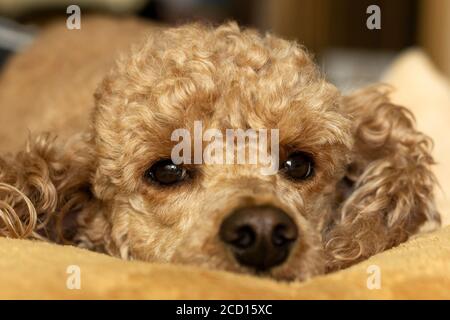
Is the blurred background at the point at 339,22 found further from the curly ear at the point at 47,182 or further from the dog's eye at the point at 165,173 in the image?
the dog's eye at the point at 165,173

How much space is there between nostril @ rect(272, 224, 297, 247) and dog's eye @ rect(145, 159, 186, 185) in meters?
0.31

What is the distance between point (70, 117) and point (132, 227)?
0.79 m

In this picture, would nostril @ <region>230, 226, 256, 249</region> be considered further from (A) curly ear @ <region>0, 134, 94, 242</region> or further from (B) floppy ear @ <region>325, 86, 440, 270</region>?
(A) curly ear @ <region>0, 134, 94, 242</region>

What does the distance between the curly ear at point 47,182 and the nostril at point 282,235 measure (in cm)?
55

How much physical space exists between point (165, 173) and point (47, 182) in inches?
11.1

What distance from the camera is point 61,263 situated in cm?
110

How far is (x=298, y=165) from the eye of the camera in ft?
4.73

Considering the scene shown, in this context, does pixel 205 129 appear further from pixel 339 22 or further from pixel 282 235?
pixel 339 22

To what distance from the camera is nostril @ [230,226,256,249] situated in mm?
1125

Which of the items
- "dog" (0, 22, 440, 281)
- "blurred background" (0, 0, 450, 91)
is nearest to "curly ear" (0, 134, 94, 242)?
"dog" (0, 22, 440, 281)

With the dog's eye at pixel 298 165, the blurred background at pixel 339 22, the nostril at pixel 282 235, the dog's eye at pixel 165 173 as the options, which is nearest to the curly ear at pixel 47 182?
the dog's eye at pixel 165 173

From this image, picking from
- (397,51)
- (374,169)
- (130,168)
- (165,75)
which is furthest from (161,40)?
(397,51)

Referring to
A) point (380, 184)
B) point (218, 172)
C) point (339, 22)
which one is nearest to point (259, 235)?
point (218, 172)

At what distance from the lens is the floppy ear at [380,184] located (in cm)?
141
